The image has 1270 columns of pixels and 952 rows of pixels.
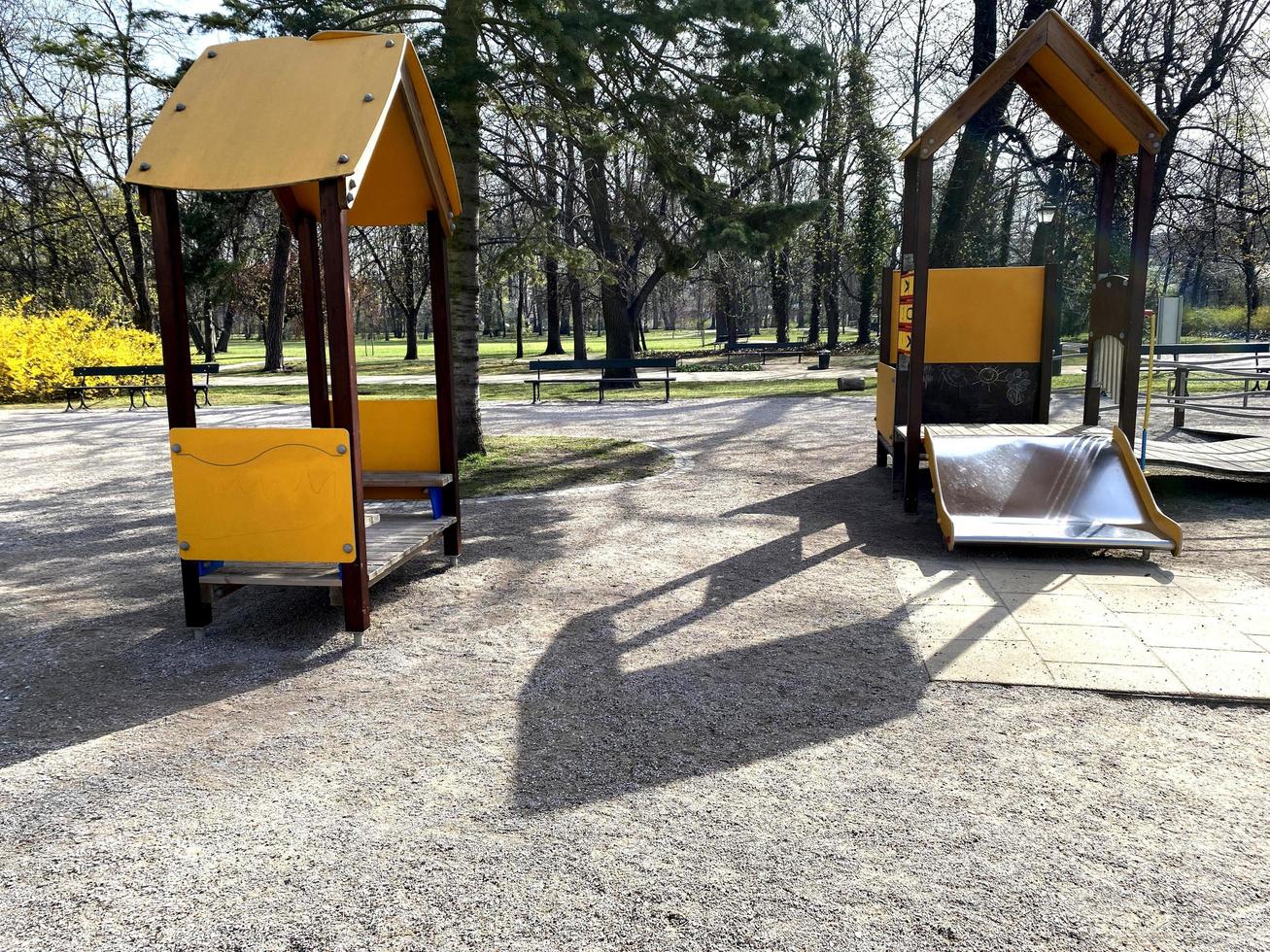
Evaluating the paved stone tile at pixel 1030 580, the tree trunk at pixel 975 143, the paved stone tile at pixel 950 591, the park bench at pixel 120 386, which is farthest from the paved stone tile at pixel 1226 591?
the park bench at pixel 120 386

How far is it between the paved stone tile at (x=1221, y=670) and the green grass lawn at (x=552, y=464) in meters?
5.63

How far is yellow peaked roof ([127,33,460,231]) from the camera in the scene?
4301 millimetres

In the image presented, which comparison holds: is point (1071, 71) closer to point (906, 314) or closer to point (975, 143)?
point (906, 314)

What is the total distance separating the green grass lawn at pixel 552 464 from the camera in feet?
29.7

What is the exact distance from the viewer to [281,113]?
453cm

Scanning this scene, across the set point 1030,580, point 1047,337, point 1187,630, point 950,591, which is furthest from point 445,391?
point 1047,337

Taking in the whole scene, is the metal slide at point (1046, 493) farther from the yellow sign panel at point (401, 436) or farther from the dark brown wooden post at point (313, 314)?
the dark brown wooden post at point (313, 314)

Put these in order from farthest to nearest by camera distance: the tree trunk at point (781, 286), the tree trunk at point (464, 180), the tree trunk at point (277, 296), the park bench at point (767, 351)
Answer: the tree trunk at point (781, 286) → the park bench at point (767, 351) → the tree trunk at point (277, 296) → the tree trunk at point (464, 180)

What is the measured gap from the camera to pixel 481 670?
14.1ft

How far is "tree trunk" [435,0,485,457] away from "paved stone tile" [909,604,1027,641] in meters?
4.84

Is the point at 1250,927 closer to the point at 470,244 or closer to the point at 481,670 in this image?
the point at 481,670

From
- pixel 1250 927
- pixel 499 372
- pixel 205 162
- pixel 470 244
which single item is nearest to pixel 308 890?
pixel 1250 927

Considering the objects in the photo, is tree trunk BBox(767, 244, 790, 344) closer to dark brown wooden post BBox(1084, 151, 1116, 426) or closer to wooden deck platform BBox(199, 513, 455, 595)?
dark brown wooden post BBox(1084, 151, 1116, 426)

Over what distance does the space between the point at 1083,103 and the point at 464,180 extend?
6.06 m
